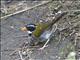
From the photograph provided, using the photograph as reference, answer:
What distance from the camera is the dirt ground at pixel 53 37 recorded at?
467cm

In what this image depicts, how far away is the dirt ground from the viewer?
4672 mm

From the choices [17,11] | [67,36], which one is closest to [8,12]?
[17,11]

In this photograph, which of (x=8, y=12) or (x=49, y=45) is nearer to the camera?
(x=49, y=45)

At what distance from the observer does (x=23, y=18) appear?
607 centimetres

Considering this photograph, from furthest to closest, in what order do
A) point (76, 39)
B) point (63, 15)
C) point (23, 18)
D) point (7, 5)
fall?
1. point (7, 5)
2. point (23, 18)
3. point (63, 15)
4. point (76, 39)

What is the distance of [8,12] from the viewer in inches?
252

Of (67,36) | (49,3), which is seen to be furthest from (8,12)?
(67,36)

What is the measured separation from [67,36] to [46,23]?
35 centimetres

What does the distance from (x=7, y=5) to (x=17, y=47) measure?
196 cm

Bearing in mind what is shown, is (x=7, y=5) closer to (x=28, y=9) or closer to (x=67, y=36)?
(x=28, y=9)

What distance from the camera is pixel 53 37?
4.99 metres

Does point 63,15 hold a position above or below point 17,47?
above

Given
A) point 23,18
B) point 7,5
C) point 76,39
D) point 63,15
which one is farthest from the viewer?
point 7,5

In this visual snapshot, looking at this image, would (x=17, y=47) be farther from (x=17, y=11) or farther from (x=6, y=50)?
(x=17, y=11)
